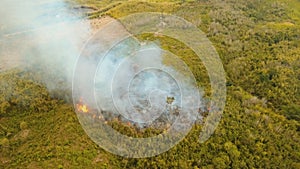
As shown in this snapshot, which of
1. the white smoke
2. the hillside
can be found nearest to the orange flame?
the hillside

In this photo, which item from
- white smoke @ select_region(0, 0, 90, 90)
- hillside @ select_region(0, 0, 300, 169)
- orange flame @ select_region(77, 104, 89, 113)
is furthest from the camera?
white smoke @ select_region(0, 0, 90, 90)

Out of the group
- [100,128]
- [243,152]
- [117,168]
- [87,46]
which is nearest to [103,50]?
[87,46]

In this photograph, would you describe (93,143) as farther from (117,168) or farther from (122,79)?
(122,79)

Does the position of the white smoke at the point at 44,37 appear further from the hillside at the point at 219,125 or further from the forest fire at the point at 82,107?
the forest fire at the point at 82,107

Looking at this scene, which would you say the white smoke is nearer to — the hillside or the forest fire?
the hillside

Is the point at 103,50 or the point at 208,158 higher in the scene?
the point at 103,50

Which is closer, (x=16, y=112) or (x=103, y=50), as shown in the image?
(x=16, y=112)

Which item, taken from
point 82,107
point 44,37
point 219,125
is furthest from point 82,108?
point 44,37

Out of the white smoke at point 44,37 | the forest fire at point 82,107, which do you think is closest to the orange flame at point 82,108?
the forest fire at point 82,107

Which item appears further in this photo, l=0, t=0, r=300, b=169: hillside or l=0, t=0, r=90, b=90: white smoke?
l=0, t=0, r=90, b=90: white smoke
